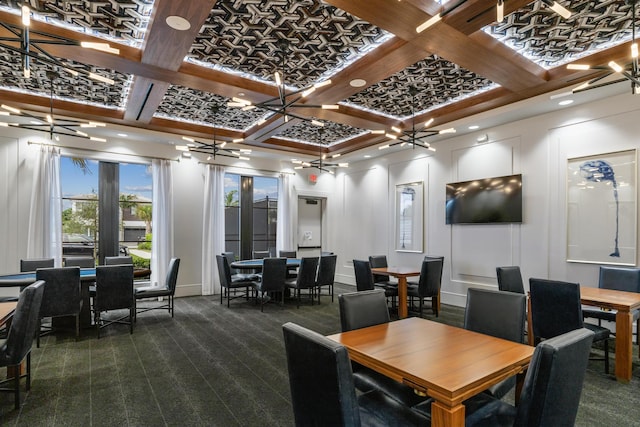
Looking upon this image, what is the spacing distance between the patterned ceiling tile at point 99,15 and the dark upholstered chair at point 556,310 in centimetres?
468

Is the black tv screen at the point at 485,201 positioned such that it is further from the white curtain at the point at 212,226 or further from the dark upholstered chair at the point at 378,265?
the white curtain at the point at 212,226

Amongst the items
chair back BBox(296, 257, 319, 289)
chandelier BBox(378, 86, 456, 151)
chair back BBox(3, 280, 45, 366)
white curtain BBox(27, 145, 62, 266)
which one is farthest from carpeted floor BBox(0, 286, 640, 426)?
chandelier BBox(378, 86, 456, 151)

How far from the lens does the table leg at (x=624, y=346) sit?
3.17m

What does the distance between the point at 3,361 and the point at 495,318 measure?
3.60 metres

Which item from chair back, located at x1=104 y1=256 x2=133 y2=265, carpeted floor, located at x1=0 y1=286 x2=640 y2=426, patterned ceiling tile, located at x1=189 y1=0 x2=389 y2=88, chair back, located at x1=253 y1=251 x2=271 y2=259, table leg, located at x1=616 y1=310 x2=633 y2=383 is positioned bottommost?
carpeted floor, located at x1=0 y1=286 x2=640 y2=426

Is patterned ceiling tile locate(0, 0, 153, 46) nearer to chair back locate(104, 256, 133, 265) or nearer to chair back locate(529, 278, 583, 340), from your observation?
chair back locate(104, 256, 133, 265)

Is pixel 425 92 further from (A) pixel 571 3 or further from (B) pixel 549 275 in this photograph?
(B) pixel 549 275

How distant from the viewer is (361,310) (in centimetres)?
246

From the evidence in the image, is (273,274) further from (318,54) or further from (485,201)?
(485,201)

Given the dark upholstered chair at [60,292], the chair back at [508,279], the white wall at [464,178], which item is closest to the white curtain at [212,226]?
the white wall at [464,178]

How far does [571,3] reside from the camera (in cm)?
309

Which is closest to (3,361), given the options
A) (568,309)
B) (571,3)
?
(568,309)

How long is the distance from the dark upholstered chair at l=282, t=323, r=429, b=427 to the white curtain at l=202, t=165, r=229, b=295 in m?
6.24

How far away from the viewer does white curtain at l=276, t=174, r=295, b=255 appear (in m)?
8.52
